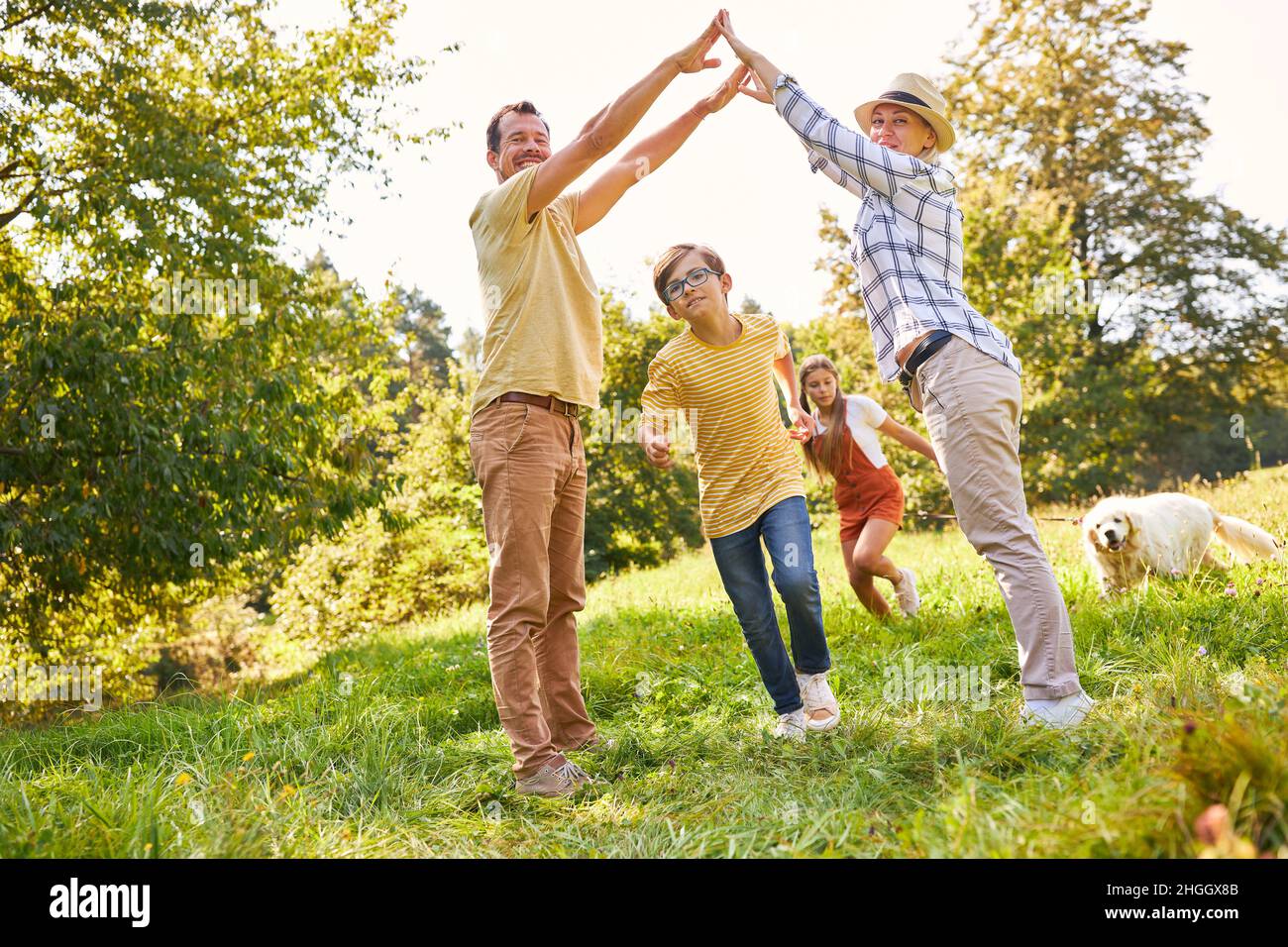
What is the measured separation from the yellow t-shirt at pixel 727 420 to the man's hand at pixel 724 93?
1.05 meters

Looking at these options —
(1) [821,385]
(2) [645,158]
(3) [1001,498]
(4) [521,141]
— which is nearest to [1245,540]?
(1) [821,385]

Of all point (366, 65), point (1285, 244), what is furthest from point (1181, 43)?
point (366, 65)

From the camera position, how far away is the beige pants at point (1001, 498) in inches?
132

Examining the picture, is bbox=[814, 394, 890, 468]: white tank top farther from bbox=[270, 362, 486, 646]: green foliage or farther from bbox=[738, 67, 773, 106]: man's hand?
bbox=[270, 362, 486, 646]: green foliage

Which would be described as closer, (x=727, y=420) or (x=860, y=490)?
(x=727, y=420)

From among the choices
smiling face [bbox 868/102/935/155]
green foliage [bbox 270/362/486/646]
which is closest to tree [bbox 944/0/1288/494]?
green foliage [bbox 270/362/486/646]

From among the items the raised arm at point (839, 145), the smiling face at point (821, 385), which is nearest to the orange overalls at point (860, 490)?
the smiling face at point (821, 385)

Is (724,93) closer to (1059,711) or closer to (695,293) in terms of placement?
(695,293)

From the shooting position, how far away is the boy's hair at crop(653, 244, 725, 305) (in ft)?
13.4

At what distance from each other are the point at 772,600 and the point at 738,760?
67 centimetres

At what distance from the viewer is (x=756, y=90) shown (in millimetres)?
4090

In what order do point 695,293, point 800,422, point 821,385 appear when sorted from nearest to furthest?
point 695,293 < point 800,422 < point 821,385

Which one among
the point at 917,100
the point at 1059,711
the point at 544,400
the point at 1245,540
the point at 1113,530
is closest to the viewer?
the point at 1059,711

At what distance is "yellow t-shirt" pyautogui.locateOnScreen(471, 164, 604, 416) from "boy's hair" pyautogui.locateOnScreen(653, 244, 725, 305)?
1.52ft
